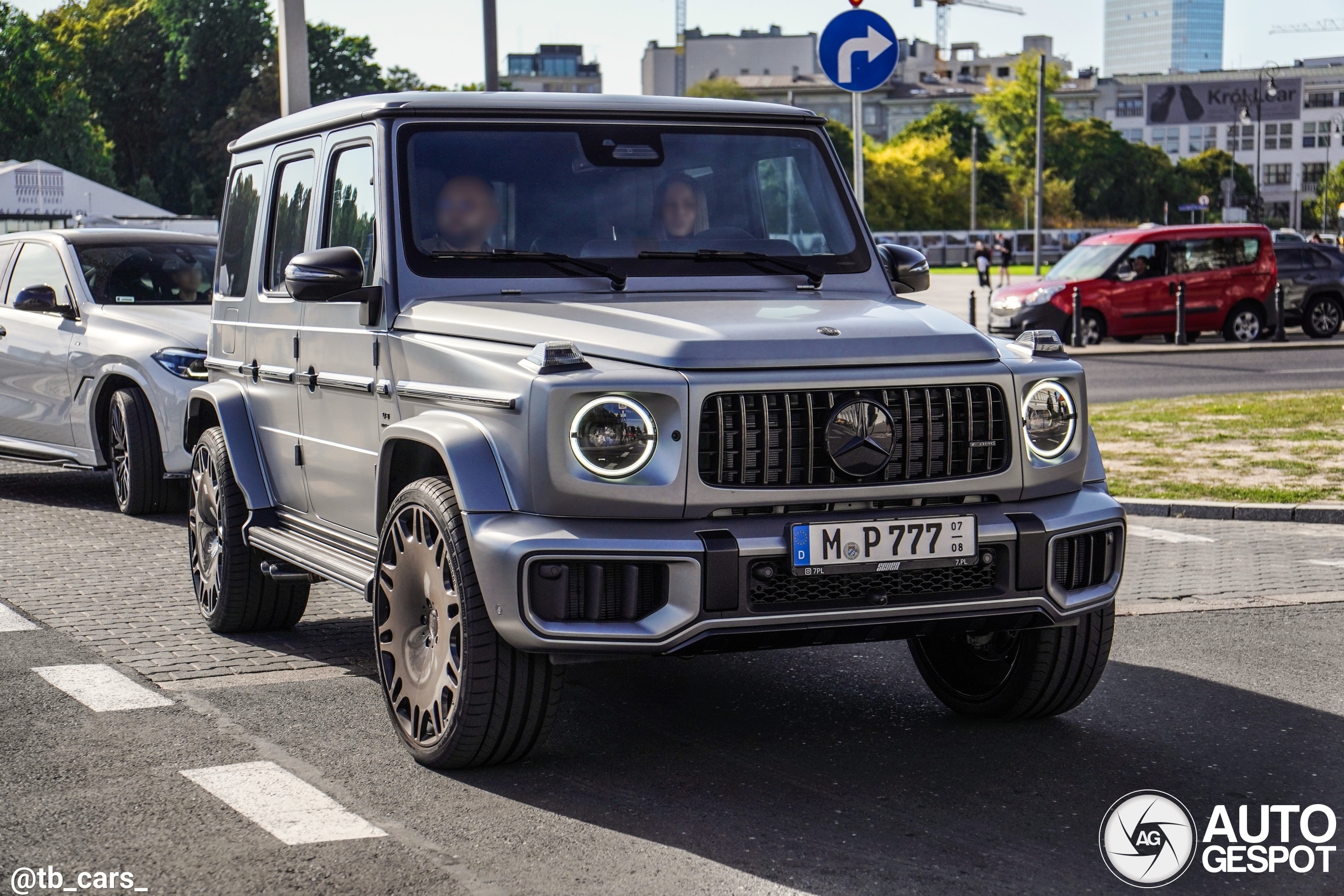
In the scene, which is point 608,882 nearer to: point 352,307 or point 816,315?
point 816,315

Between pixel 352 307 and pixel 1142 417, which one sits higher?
pixel 352 307

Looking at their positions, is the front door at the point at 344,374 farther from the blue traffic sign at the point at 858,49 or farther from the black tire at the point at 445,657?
the blue traffic sign at the point at 858,49

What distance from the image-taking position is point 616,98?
6008mm

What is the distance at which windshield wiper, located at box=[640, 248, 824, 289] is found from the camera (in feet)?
18.6

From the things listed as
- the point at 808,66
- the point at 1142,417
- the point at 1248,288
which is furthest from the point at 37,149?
the point at 808,66

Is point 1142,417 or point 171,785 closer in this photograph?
point 171,785

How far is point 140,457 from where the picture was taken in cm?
1069

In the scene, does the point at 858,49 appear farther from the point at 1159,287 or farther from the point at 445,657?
the point at 1159,287

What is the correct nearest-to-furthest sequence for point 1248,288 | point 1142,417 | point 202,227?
point 1142,417 → point 1248,288 → point 202,227

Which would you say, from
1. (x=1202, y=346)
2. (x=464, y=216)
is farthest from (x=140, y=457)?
(x=1202, y=346)

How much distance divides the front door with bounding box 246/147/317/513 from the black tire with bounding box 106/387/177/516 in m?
4.08

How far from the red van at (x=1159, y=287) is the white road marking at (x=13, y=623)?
2099cm

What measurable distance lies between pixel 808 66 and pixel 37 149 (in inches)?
4315

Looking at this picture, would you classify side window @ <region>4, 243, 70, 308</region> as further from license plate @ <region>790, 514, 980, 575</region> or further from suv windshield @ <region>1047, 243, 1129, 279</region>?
suv windshield @ <region>1047, 243, 1129, 279</region>
